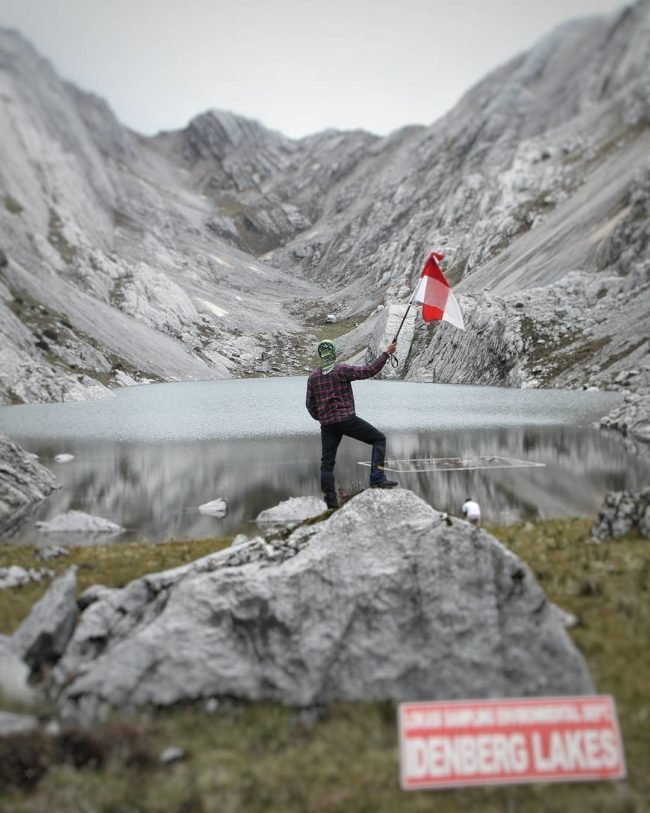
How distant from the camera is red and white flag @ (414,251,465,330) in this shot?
15.4m

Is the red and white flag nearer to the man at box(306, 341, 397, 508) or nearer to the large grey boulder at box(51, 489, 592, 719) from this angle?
the man at box(306, 341, 397, 508)

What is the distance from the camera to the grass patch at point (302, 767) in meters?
5.47

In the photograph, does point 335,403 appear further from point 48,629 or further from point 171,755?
point 171,755

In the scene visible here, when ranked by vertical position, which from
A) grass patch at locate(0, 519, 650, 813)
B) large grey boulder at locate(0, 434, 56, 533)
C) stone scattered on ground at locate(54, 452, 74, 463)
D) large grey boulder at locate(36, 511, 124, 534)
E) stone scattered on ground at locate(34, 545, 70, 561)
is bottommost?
grass patch at locate(0, 519, 650, 813)

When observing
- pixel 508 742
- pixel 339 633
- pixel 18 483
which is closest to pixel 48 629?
pixel 339 633

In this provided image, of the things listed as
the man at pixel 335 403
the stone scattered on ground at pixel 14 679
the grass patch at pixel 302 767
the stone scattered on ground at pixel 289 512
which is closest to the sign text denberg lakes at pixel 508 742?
the grass patch at pixel 302 767

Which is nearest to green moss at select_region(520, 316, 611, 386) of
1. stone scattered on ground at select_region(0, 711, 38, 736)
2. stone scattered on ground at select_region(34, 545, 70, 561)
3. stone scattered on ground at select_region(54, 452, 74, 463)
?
stone scattered on ground at select_region(54, 452, 74, 463)

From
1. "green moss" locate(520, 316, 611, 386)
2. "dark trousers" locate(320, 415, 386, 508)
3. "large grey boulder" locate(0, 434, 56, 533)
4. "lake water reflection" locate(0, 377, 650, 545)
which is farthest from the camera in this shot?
"green moss" locate(520, 316, 611, 386)

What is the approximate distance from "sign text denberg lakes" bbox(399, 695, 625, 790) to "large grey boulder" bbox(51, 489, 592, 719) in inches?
39.6

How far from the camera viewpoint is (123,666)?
7.18 meters

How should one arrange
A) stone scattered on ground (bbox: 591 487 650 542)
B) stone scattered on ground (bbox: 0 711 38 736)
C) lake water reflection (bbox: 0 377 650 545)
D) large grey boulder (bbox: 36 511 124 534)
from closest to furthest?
stone scattered on ground (bbox: 0 711 38 736), stone scattered on ground (bbox: 591 487 650 542), large grey boulder (bbox: 36 511 124 534), lake water reflection (bbox: 0 377 650 545)

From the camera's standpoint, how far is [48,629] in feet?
26.1

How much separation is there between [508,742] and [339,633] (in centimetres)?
259

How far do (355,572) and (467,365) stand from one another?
98.5 m
